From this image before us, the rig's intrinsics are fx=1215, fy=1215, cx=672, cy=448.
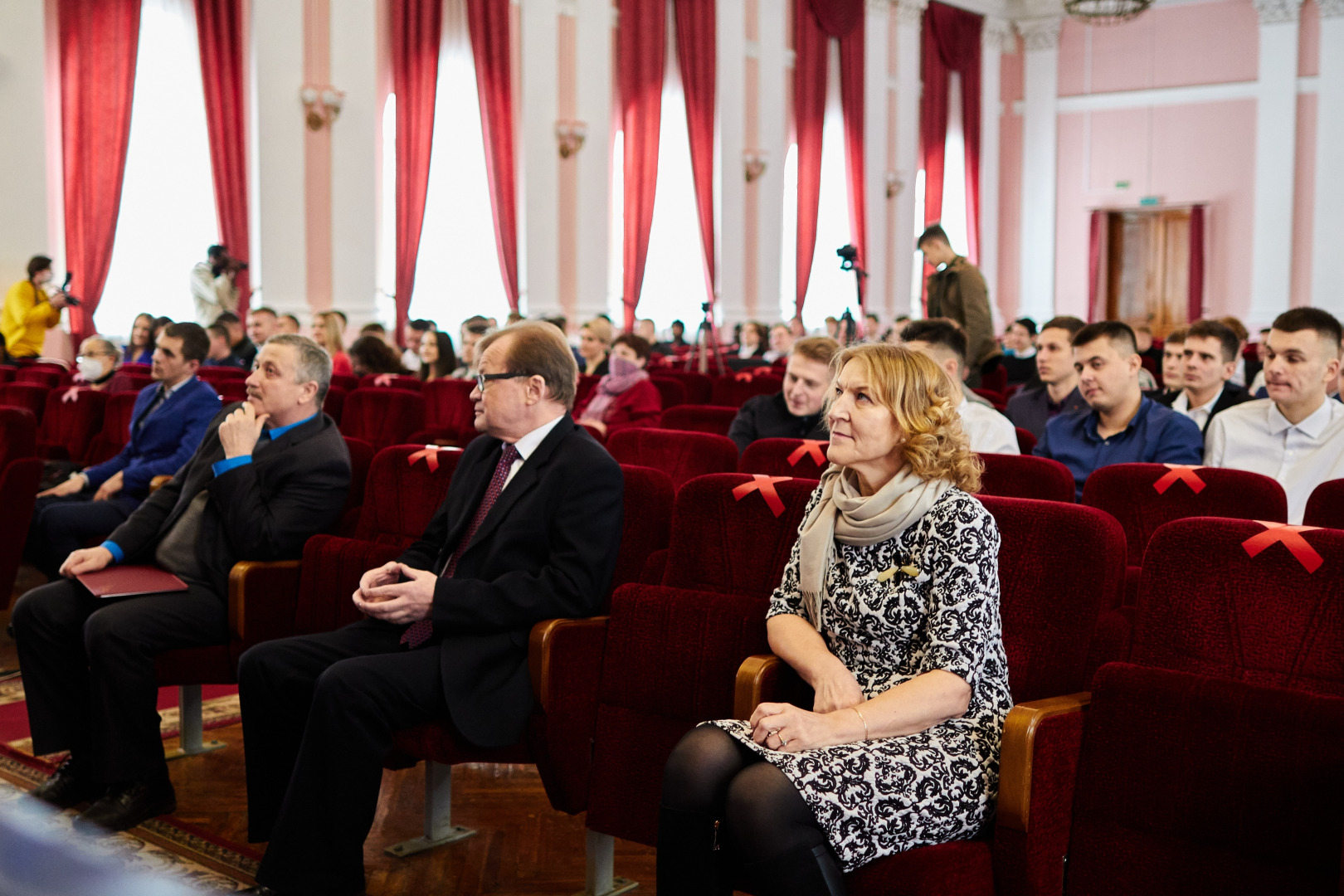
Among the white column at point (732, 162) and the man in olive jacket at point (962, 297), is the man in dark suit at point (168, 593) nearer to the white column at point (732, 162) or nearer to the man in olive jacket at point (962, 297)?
the man in olive jacket at point (962, 297)

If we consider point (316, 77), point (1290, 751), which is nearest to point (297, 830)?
point (1290, 751)

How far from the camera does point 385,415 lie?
525 centimetres

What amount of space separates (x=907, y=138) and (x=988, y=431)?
13.6 metres

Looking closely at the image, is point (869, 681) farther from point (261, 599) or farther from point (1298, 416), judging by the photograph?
point (1298, 416)

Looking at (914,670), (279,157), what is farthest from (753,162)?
(914,670)

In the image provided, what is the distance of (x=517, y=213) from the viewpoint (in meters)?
12.2

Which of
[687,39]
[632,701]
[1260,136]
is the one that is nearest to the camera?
[632,701]

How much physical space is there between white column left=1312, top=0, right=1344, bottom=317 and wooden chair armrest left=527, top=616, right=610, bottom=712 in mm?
15890

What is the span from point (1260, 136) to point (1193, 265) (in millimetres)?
1844

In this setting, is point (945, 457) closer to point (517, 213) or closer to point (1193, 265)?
point (517, 213)

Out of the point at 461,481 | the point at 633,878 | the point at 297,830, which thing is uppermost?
the point at 461,481

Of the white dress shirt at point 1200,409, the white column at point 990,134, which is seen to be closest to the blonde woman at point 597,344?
the white dress shirt at point 1200,409

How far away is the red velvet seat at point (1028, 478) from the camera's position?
112 inches

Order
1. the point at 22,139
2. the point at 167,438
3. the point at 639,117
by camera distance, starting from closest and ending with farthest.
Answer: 1. the point at 167,438
2. the point at 22,139
3. the point at 639,117
